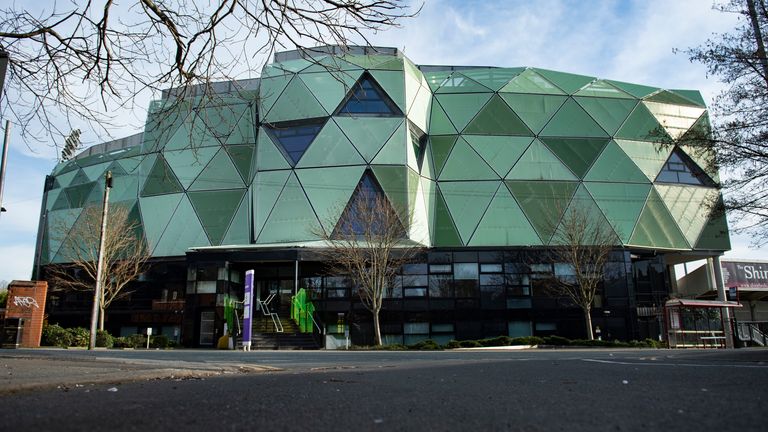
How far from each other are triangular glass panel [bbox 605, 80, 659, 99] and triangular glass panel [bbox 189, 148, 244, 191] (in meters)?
23.7

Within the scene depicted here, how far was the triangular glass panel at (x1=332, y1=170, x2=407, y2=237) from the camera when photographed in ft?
90.3

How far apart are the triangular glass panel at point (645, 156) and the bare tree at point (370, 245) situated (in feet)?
47.2

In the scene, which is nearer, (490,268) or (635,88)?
(490,268)

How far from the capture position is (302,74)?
32.1m

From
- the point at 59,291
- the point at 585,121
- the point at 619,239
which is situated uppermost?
the point at 585,121

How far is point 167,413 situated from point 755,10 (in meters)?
14.8

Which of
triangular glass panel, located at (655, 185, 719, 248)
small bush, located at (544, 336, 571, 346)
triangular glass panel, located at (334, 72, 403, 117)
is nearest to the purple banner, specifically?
triangular glass panel, located at (334, 72, 403, 117)

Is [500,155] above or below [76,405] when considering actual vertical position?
above

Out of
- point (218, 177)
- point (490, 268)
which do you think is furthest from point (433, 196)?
point (218, 177)

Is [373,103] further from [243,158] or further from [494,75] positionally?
[494,75]

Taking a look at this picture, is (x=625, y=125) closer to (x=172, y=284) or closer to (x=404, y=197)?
(x=404, y=197)

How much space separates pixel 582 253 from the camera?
2800 cm

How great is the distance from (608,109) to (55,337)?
31.4 metres

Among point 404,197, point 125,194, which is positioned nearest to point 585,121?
point 404,197
